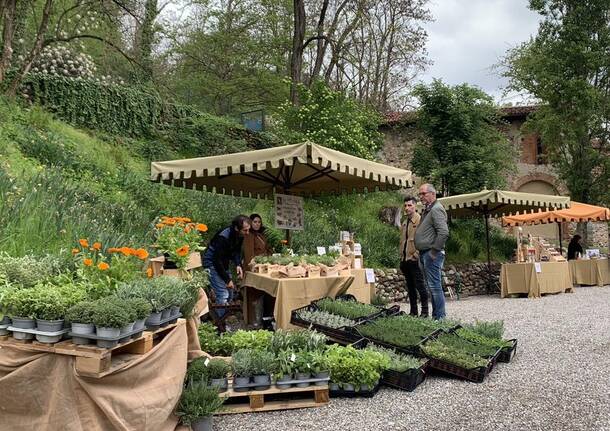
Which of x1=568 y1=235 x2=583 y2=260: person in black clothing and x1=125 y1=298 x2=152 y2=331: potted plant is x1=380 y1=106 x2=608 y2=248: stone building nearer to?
x1=568 y1=235 x2=583 y2=260: person in black clothing

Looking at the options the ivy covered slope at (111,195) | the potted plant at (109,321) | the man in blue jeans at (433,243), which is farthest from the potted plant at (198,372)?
the man in blue jeans at (433,243)

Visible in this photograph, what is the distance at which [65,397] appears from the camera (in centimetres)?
244

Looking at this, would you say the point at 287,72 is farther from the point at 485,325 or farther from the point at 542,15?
the point at 485,325

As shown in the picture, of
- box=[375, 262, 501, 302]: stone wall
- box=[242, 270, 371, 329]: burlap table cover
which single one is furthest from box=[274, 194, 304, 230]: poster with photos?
box=[375, 262, 501, 302]: stone wall

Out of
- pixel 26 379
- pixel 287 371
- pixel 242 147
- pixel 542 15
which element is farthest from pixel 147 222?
pixel 542 15

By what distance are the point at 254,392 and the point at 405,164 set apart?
63.0 ft

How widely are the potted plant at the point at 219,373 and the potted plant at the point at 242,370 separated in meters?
0.07

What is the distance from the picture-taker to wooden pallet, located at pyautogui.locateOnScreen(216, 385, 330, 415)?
11.3 feet

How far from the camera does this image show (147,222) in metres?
7.23

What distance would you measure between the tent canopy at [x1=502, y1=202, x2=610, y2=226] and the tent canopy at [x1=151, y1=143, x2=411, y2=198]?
25.2 feet

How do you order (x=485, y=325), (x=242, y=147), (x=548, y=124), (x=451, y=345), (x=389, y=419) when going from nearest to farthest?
(x=389, y=419) < (x=451, y=345) < (x=485, y=325) < (x=242, y=147) < (x=548, y=124)

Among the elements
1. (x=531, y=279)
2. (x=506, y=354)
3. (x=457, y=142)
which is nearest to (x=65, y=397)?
(x=506, y=354)

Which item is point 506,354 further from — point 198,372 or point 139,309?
point 139,309

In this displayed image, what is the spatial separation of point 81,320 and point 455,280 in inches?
403
